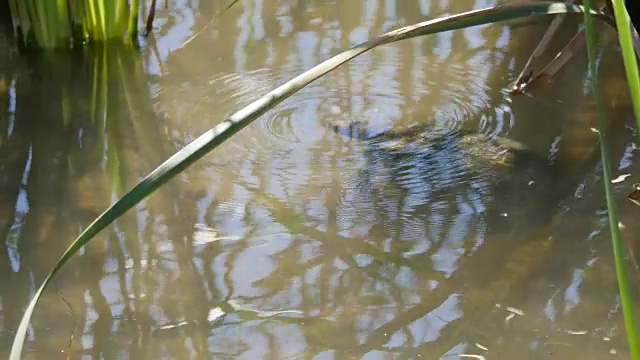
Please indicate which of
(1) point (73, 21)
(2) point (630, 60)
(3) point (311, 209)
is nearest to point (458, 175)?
(3) point (311, 209)

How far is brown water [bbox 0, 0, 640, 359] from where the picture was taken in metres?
1.20

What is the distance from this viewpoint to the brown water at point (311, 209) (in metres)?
1.20

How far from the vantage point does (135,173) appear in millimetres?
1572

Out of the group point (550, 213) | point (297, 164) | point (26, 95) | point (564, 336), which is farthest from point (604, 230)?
point (26, 95)

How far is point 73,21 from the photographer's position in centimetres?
205

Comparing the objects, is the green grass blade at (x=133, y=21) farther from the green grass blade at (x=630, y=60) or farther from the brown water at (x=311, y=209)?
the green grass blade at (x=630, y=60)

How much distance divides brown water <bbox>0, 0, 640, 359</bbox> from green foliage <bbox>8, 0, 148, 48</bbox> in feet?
0.25

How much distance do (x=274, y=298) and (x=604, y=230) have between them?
52 centimetres

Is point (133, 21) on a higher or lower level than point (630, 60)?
higher

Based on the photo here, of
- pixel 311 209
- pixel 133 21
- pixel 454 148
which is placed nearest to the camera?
pixel 311 209

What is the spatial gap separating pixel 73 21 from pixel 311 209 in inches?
35.5

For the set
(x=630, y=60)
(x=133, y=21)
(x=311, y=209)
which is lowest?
(x=311, y=209)

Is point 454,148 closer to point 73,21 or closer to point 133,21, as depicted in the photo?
point 133,21

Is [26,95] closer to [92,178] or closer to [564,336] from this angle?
[92,178]
